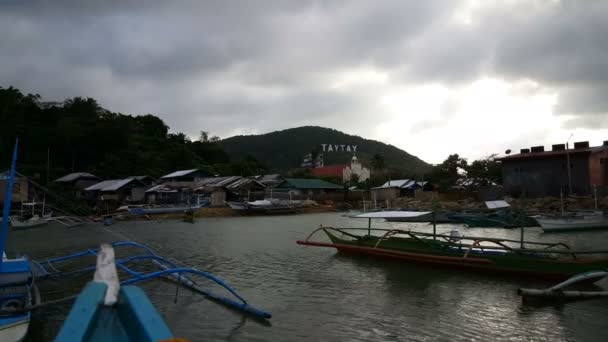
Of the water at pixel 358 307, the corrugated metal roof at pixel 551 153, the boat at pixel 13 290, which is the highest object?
the corrugated metal roof at pixel 551 153

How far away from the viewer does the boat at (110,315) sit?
2.95 metres

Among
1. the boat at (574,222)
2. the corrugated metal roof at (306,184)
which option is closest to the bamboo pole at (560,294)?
the boat at (574,222)

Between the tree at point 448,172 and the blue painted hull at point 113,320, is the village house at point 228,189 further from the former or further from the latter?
the blue painted hull at point 113,320

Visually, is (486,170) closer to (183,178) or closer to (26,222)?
(183,178)

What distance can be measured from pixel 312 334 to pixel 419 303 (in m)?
4.14

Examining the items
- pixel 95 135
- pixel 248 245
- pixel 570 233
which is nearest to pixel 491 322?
pixel 248 245

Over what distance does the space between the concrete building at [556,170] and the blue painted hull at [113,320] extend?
43.2 metres

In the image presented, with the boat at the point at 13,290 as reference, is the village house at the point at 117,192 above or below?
above

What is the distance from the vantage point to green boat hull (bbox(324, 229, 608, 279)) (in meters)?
13.6

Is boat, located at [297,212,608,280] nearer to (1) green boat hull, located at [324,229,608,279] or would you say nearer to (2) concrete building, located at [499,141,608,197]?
(1) green boat hull, located at [324,229,608,279]

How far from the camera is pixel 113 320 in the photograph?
3.47 metres

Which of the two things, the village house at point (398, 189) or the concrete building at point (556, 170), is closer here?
the concrete building at point (556, 170)

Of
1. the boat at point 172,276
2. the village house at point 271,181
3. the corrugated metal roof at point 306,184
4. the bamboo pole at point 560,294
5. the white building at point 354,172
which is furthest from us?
the white building at point 354,172

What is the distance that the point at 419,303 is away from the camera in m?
12.1
